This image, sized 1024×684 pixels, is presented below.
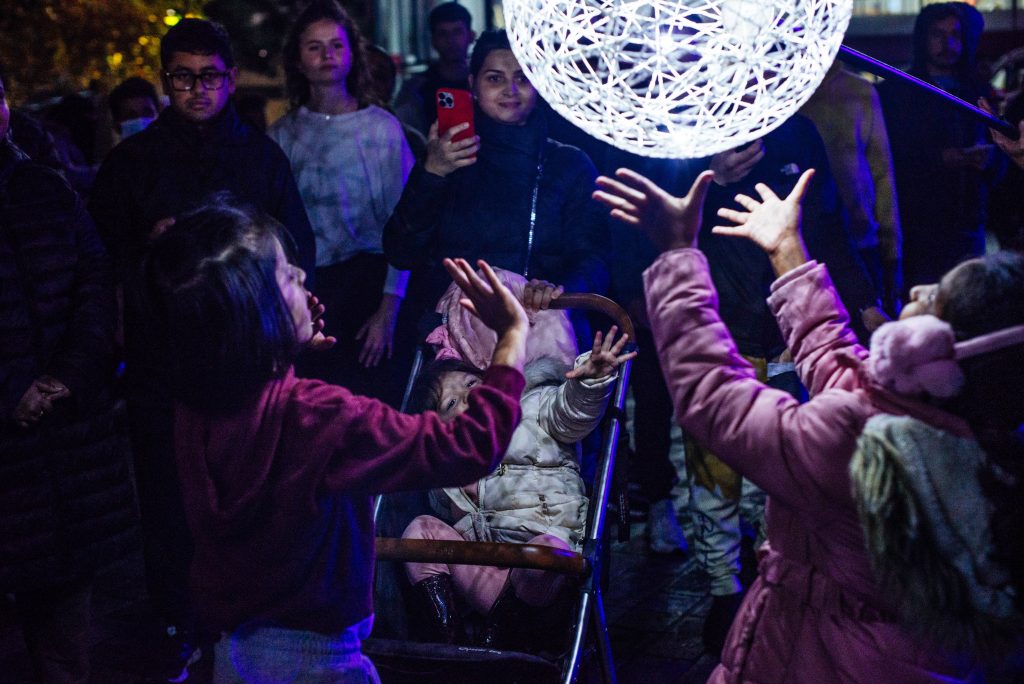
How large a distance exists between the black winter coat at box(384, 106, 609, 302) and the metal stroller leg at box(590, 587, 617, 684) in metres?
1.22

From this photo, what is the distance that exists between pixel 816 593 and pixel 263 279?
46.6 inches

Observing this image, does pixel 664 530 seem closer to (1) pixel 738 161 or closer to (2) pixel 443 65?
(1) pixel 738 161

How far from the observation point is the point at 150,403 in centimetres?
358

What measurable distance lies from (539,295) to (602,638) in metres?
1.02

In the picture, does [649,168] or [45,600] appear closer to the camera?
[45,600]

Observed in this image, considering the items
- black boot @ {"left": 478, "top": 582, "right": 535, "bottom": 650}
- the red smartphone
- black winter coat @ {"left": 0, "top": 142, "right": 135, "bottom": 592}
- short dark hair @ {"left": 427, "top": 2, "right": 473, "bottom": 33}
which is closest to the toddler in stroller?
black boot @ {"left": 478, "top": 582, "right": 535, "bottom": 650}

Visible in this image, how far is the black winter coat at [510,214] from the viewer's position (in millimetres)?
3639

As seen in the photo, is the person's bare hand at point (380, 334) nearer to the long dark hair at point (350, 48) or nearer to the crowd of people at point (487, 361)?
the crowd of people at point (487, 361)

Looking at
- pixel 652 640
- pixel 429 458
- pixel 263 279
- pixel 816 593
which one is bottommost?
pixel 652 640

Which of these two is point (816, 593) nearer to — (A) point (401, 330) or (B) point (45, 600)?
(B) point (45, 600)

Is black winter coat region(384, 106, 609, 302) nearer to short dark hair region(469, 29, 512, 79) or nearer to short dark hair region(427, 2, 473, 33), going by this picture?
short dark hair region(469, 29, 512, 79)

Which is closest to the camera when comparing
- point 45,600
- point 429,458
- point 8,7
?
point 429,458

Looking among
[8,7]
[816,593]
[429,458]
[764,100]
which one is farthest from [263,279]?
[8,7]

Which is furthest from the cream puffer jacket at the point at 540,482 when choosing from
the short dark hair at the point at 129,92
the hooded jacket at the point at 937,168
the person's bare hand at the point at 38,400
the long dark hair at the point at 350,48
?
the short dark hair at the point at 129,92
